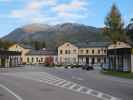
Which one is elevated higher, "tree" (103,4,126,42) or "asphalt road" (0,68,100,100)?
"tree" (103,4,126,42)

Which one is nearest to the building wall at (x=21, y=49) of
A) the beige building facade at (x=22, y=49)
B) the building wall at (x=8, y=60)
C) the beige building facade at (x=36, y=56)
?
the beige building facade at (x=22, y=49)

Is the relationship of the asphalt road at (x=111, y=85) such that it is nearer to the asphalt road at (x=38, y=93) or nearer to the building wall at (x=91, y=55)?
the asphalt road at (x=38, y=93)

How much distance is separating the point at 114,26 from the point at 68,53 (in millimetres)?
50047

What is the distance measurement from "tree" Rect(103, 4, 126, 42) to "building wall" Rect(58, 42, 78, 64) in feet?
153

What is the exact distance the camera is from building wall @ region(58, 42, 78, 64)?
14691 centimetres

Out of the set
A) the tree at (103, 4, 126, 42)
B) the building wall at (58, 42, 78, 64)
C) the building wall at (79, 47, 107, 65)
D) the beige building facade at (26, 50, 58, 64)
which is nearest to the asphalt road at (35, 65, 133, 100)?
the tree at (103, 4, 126, 42)

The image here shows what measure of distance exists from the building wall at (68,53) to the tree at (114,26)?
153 ft

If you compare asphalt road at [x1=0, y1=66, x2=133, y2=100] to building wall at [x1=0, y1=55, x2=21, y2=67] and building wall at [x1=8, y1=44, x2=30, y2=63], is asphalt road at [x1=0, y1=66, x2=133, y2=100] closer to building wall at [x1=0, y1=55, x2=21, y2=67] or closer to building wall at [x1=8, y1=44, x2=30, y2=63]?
building wall at [x1=0, y1=55, x2=21, y2=67]

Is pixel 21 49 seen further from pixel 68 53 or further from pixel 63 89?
pixel 63 89

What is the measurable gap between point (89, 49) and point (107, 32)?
46290mm

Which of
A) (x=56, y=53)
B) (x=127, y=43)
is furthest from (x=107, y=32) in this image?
(x=56, y=53)

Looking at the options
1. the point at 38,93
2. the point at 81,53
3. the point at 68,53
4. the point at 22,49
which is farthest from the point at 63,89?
the point at 22,49

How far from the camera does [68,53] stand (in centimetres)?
14725

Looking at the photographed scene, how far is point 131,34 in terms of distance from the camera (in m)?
70.9
